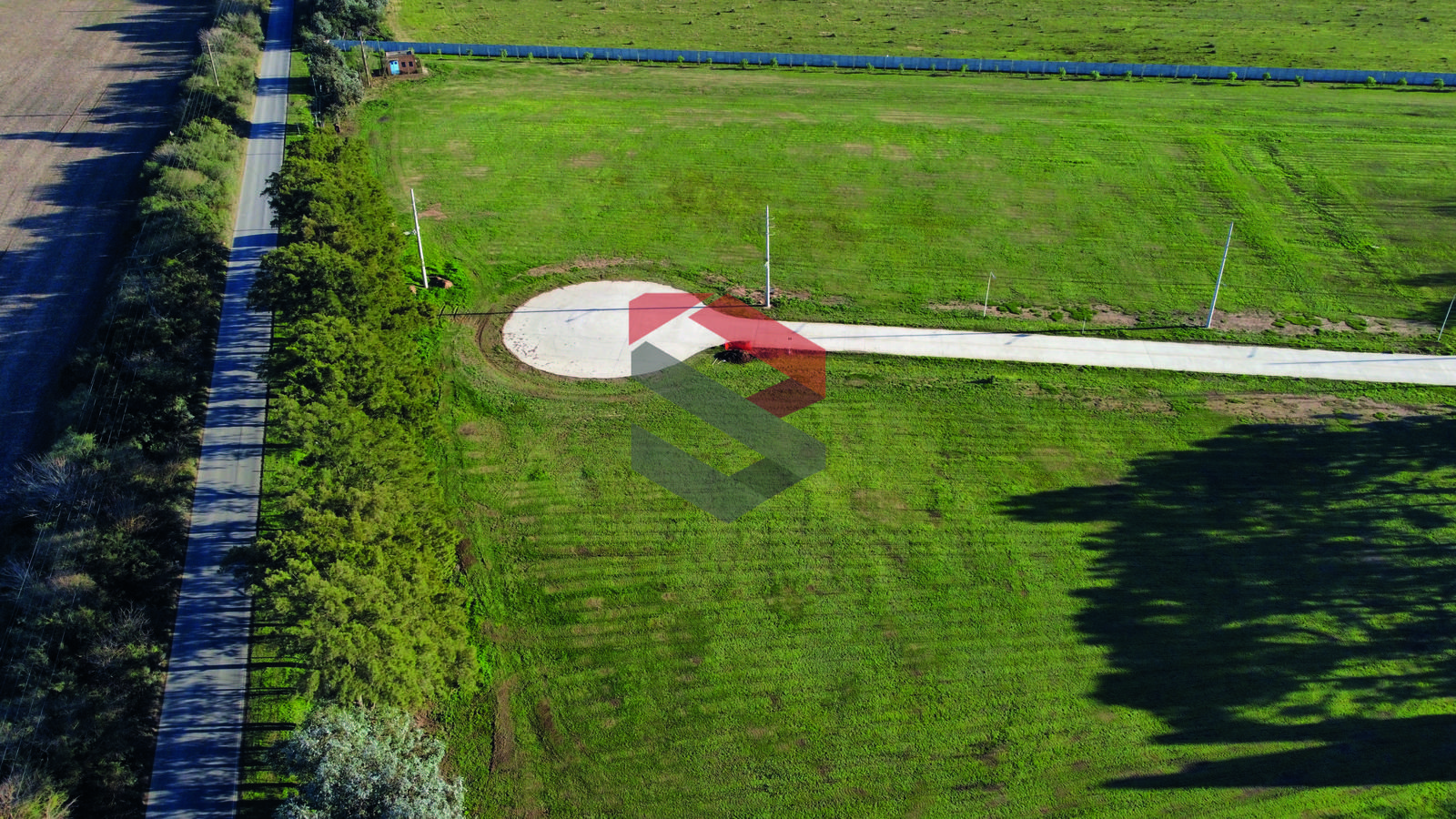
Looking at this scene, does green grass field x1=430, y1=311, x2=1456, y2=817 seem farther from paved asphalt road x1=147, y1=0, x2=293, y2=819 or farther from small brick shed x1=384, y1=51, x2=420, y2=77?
small brick shed x1=384, y1=51, x2=420, y2=77

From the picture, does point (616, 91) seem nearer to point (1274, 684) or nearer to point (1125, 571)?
point (1125, 571)

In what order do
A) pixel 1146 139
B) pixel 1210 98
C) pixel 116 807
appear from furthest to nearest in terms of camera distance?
pixel 1210 98, pixel 1146 139, pixel 116 807

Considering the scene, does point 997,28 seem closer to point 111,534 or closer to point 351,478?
point 351,478

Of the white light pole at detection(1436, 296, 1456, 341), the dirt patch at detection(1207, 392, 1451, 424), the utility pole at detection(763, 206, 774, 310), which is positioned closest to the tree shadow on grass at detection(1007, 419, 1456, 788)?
the dirt patch at detection(1207, 392, 1451, 424)

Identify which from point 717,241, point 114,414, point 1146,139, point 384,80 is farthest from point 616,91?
point 114,414

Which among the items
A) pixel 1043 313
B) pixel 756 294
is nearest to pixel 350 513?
pixel 756 294
